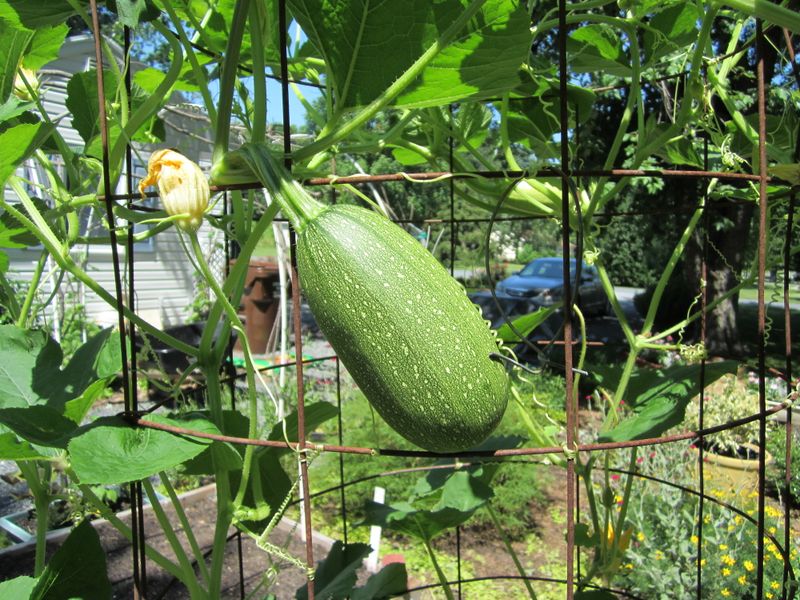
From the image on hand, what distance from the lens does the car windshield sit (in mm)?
9116

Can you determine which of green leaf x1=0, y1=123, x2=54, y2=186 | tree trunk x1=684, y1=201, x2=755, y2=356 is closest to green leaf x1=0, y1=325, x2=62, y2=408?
green leaf x1=0, y1=123, x2=54, y2=186

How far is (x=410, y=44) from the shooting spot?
0.72 meters

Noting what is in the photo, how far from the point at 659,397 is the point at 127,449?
0.81 m

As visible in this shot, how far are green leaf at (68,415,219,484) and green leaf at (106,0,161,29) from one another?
0.45 m

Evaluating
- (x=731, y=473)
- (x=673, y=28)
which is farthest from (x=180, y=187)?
(x=731, y=473)

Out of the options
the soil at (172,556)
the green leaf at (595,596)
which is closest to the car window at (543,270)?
the soil at (172,556)

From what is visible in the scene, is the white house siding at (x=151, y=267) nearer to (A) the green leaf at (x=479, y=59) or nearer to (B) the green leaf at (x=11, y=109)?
(B) the green leaf at (x=11, y=109)

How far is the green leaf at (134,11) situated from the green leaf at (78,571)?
64 centimetres

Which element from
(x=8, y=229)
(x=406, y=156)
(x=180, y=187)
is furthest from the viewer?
(x=406, y=156)

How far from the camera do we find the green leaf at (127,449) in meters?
0.64

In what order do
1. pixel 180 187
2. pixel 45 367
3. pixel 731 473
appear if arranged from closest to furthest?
pixel 180 187, pixel 45 367, pixel 731 473

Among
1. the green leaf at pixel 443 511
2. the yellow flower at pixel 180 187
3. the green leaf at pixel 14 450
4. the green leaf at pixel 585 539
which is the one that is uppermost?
the yellow flower at pixel 180 187

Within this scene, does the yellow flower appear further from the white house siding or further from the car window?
the car window

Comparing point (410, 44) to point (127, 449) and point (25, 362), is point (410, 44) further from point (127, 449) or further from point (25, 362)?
point (25, 362)
